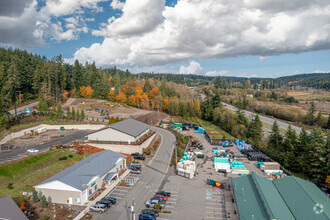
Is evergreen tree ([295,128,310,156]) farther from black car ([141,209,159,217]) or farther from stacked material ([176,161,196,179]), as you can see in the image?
black car ([141,209,159,217])

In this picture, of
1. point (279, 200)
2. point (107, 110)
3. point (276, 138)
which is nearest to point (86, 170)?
point (279, 200)

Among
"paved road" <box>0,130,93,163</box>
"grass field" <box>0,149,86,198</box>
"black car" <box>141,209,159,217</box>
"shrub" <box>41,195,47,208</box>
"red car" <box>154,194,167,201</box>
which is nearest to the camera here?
"black car" <box>141,209,159,217</box>

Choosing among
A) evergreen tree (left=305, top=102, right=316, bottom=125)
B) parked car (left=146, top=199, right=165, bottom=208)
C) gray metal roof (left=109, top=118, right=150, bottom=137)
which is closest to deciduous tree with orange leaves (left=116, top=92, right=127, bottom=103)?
gray metal roof (left=109, top=118, right=150, bottom=137)

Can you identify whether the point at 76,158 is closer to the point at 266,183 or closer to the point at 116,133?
the point at 116,133

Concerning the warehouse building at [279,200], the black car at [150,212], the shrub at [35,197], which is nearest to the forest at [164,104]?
the warehouse building at [279,200]

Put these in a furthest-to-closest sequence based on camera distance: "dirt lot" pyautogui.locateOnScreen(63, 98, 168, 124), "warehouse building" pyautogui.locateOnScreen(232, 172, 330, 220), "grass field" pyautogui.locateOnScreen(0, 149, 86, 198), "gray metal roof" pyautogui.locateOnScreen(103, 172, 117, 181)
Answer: "dirt lot" pyautogui.locateOnScreen(63, 98, 168, 124), "gray metal roof" pyautogui.locateOnScreen(103, 172, 117, 181), "grass field" pyautogui.locateOnScreen(0, 149, 86, 198), "warehouse building" pyautogui.locateOnScreen(232, 172, 330, 220)

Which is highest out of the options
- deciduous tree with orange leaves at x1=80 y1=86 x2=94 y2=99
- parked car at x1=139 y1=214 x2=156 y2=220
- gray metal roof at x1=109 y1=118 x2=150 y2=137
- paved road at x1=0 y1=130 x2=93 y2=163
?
deciduous tree with orange leaves at x1=80 y1=86 x2=94 y2=99

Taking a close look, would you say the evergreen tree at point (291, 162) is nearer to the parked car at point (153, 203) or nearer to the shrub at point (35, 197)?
the parked car at point (153, 203)
